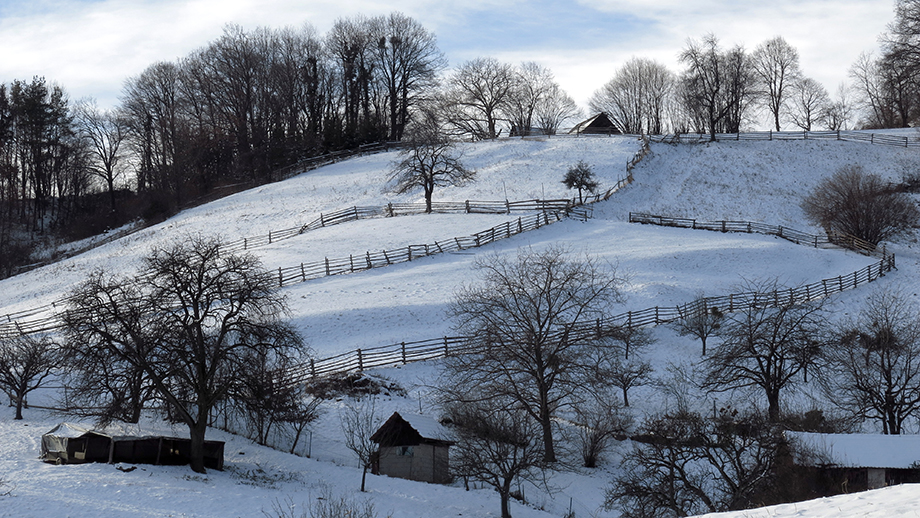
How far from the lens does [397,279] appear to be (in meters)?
36.2

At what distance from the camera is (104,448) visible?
65.4ft

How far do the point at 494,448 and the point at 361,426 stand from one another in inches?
193

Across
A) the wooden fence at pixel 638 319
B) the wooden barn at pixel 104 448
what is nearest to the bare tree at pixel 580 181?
the wooden fence at pixel 638 319

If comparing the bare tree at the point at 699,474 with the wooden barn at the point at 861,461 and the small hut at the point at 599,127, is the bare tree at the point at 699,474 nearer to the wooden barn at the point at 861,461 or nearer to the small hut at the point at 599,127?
the wooden barn at the point at 861,461

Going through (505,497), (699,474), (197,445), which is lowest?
(699,474)

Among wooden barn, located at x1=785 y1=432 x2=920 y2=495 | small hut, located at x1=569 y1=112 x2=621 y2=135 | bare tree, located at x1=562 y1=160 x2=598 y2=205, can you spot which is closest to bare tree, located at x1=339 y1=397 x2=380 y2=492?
wooden barn, located at x1=785 y1=432 x2=920 y2=495

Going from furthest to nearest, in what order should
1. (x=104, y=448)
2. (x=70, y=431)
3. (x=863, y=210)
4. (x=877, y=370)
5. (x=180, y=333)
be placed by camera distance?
(x=863, y=210)
(x=877, y=370)
(x=180, y=333)
(x=70, y=431)
(x=104, y=448)

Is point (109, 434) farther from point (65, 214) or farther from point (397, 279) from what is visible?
point (65, 214)

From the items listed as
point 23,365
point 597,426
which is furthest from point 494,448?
point 23,365

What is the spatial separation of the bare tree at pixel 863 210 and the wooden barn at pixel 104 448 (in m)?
39.2

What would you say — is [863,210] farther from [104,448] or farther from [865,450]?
[104,448]

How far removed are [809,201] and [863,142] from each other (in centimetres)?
1404

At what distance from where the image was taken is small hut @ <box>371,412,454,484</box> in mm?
22172

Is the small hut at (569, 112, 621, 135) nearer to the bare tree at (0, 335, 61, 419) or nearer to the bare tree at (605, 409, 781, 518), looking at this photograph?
the bare tree at (605, 409, 781, 518)
